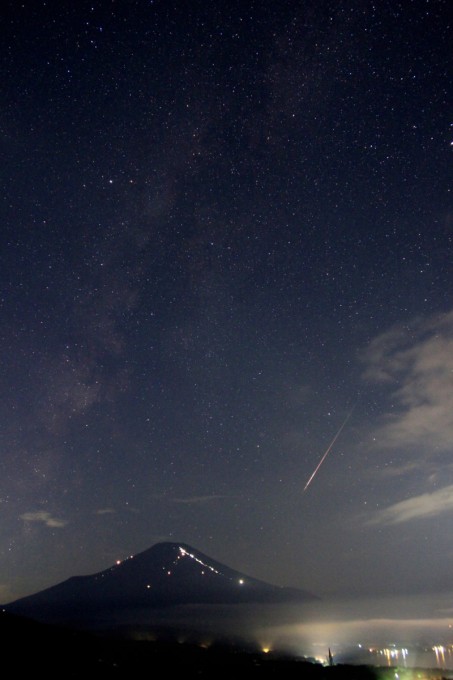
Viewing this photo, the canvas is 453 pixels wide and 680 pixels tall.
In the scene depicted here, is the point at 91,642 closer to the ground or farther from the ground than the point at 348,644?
farther from the ground

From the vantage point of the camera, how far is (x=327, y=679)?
4300cm

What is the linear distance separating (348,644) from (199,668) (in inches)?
3623

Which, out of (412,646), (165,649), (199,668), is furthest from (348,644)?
(199,668)

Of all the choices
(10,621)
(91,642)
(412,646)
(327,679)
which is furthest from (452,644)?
(10,621)

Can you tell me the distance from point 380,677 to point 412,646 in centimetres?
A: 7877

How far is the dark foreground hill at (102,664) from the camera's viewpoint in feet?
126

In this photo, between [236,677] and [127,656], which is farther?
[127,656]

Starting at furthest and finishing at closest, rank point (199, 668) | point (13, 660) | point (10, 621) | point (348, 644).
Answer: point (348, 644)
point (10, 621)
point (199, 668)
point (13, 660)

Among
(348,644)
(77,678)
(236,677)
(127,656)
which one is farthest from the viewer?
(348,644)

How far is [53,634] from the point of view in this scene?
52.7m

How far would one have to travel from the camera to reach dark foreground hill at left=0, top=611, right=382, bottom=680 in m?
38.4

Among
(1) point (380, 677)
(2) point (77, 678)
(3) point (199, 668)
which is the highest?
(2) point (77, 678)

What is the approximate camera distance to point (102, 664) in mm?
42094

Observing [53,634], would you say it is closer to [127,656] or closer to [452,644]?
[127,656]
